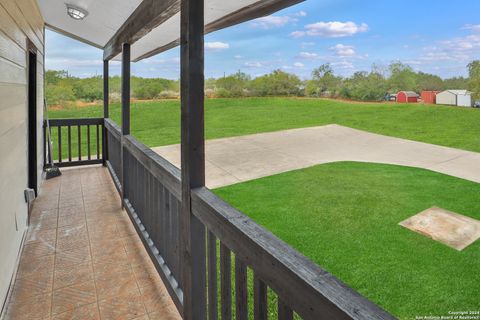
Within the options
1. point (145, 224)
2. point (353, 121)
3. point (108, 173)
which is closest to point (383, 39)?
point (145, 224)

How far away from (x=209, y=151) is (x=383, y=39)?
570cm

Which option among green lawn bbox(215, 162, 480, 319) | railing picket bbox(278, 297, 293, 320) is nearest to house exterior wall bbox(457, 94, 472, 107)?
railing picket bbox(278, 297, 293, 320)

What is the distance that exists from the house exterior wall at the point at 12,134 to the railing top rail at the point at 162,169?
0.83 metres

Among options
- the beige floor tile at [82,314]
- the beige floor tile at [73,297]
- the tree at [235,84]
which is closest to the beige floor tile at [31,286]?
the beige floor tile at [73,297]

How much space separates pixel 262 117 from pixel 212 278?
13.6 metres

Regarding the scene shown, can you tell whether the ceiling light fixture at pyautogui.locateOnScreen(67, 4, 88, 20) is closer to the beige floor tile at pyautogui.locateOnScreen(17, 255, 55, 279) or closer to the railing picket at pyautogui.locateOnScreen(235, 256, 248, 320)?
the beige floor tile at pyautogui.locateOnScreen(17, 255, 55, 279)

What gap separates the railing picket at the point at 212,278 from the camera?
1.33 m

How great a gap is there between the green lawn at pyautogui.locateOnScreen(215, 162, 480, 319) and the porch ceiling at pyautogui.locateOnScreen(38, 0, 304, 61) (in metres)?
2.09

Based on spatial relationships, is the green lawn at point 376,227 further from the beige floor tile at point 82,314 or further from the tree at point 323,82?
the tree at point 323,82

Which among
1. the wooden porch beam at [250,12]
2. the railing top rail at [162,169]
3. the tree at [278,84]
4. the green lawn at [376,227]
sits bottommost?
the green lawn at [376,227]

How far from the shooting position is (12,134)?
230cm

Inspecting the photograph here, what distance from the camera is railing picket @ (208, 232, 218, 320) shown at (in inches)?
52.5

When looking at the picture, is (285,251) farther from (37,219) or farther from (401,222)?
(401,222)

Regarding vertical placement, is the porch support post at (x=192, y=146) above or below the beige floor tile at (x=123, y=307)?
above
